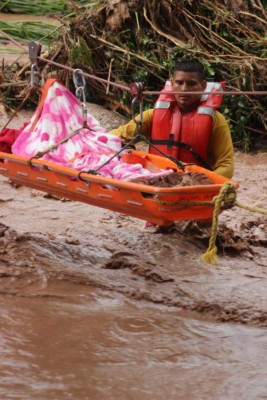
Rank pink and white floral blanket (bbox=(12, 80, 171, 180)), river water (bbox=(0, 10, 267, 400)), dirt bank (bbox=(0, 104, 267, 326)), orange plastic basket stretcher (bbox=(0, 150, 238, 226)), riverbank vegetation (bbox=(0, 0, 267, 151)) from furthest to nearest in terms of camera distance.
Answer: riverbank vegetation (bbox=(0, 0, 267, 151)) < dirt bank (bbox=(0, 104, 267, 326)) < pink and white floral blanket (bbox=(12, 80, 171, 180)) < orange plastic basket stretcher (bbox=(0, 150, 238, 226)) < river water (bbox=(0, 10, 267, 400))

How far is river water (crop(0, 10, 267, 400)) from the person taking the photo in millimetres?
4207

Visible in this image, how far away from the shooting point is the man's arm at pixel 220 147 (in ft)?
18.5

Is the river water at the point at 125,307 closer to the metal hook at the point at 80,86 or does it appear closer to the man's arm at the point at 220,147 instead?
the man's arm at the point at 220,147

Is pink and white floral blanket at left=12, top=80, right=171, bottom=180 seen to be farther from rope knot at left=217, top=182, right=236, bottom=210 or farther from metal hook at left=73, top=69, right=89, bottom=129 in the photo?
rope knot at left=217, top=182, right=236, bottom=210

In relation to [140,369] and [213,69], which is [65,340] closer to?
[140,369]

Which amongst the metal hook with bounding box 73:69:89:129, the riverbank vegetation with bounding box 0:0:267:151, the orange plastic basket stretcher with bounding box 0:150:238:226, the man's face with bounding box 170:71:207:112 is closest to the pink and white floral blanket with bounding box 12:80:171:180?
the metal hook with bounding box 73:69:89:129

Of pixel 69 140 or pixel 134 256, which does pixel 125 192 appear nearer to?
pixel 69 140

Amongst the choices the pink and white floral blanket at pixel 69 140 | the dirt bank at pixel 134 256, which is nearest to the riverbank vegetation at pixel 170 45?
the dirt bank at pixel 134 256

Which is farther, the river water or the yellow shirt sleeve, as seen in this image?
the yellow shirt sleeve

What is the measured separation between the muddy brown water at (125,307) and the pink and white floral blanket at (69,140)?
2.23 ft

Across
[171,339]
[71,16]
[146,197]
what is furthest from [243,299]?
[71,16]

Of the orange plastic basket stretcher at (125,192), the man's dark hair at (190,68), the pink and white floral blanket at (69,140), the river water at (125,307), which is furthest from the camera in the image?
the man's dark hair at (190,68)

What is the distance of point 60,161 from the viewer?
5285 mm

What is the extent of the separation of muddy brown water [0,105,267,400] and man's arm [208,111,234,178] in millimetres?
687
